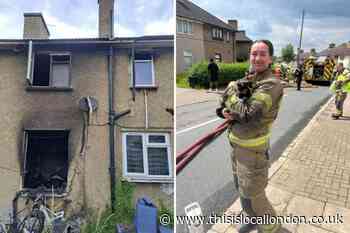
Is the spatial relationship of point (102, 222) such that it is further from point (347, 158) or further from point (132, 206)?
point (347, 158)

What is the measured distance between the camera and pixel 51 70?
4.59m

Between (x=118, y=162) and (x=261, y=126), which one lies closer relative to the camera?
(x=261, y=126)

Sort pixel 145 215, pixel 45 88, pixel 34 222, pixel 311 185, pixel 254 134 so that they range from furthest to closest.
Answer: pixel 45 88 < pixel 34 222 < pixel 145 215 < pixel 311 185 < pixel 254 134

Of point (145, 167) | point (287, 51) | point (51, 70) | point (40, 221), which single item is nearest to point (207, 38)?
point (287, 51)

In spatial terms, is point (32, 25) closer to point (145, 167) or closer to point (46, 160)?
point (46, 160)

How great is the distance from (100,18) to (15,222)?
373cm

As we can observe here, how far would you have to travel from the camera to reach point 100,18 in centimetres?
488

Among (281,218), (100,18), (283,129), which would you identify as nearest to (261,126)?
(281,218)

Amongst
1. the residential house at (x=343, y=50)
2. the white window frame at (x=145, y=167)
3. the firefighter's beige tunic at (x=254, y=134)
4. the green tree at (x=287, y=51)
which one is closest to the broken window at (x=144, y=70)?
the white window frame at (x=145, y=167)

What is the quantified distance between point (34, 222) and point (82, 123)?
1760 mm

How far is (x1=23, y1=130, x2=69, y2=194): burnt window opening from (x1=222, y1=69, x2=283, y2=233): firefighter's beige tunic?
154 inches

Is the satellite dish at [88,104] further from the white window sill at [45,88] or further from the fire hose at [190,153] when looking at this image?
the fire hose at [190,153]

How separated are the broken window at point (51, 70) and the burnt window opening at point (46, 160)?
0.85m

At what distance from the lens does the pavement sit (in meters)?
1.51
